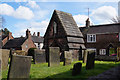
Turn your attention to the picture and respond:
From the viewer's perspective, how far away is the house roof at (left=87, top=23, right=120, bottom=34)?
3210 cm

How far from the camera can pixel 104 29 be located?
1325 inches

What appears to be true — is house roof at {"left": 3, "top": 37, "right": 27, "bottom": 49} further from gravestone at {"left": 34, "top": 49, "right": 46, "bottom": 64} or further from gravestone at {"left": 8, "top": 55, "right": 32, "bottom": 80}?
gravestone at {"left": 8, "top": 55, "right": 32, "bottom": 80}

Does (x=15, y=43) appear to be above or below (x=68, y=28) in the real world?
below

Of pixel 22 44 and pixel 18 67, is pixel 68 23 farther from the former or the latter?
pixel 22 44

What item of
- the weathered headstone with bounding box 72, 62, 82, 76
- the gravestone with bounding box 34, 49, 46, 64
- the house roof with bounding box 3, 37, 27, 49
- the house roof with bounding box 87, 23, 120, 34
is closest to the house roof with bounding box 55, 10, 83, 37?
the gravestone with bounding box 34, 49, 46, 64

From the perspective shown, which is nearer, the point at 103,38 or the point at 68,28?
the point at 68,28

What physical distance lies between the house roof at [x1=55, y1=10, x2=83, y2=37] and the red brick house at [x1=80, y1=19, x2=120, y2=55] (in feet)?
40.0

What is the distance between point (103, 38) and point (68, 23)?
14098mm

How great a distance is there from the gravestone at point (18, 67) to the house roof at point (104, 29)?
91.5 feet

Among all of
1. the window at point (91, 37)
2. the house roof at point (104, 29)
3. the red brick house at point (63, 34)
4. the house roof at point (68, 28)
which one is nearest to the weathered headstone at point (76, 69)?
the red brick house at point (63, 34)

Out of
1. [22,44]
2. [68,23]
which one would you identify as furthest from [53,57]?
[22,44]

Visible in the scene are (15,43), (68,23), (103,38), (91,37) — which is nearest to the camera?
(68,23)

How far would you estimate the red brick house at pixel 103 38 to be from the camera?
31094 millimetres

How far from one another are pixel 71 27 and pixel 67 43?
10.5 feet
